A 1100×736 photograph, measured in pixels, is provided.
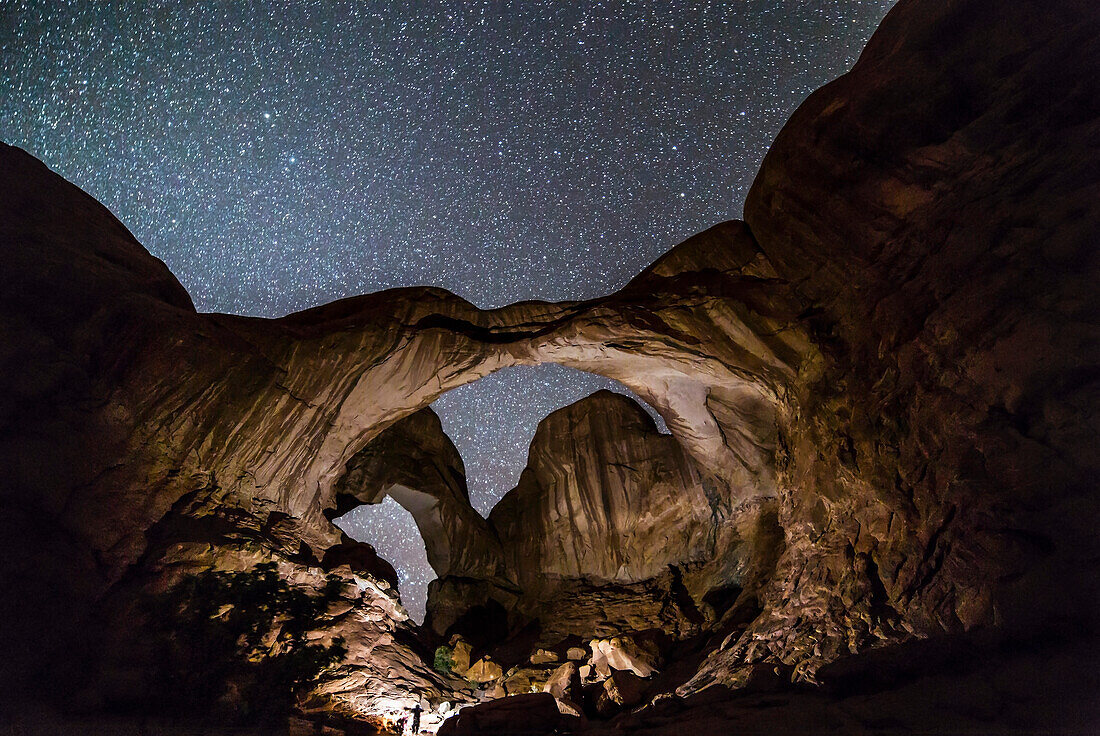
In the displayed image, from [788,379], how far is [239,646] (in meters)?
10.2

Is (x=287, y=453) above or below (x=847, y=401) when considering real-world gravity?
above

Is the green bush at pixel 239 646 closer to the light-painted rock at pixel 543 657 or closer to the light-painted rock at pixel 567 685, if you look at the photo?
the light-painted rock at pixel 567 685

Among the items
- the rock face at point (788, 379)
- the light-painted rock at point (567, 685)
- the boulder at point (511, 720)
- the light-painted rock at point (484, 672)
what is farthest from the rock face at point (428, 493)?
the boulder at point (511, 720)

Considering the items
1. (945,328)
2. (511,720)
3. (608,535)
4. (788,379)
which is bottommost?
(511,720)

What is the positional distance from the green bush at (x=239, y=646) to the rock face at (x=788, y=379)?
37 centimetres

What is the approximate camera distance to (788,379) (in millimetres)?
12117

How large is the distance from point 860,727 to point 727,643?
6.92 m

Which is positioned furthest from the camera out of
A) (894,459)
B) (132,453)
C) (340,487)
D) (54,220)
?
(340,487)

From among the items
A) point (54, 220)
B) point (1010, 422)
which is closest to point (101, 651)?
point (54, 220)

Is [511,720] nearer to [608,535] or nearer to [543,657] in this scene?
[543,657]

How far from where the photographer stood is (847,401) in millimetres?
10180

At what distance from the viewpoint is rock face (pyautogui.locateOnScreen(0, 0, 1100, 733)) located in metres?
6.97

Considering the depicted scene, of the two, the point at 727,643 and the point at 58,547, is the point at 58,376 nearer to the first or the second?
the point at 58,547

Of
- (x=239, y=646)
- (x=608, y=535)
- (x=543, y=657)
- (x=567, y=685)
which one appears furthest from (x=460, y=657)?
(x=239, y=646)
